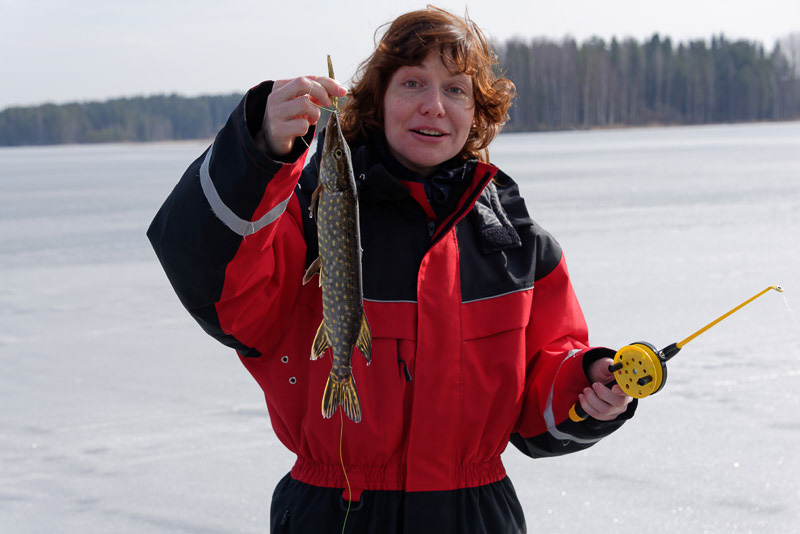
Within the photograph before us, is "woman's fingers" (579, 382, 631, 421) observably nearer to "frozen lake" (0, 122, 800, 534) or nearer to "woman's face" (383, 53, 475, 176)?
"woman's face" (383, 53, 475, 176)

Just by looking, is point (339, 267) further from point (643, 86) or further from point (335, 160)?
point (643, 86)

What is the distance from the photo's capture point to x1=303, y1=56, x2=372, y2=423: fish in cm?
161

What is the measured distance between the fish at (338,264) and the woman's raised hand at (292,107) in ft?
0.12

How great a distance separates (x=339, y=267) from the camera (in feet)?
5.51

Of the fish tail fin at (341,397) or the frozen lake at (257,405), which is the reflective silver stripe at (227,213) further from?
the frozen lake at (257,405)

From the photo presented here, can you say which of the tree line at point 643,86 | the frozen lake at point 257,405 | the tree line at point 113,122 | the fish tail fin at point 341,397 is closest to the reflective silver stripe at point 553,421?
the fish tail fin at point 341,397

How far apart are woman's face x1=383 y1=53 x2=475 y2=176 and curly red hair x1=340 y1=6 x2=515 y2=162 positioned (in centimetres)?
3

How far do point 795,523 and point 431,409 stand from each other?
7.33 ft

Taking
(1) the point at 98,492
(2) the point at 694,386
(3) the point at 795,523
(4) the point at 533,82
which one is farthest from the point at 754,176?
(4) the point at 533,82

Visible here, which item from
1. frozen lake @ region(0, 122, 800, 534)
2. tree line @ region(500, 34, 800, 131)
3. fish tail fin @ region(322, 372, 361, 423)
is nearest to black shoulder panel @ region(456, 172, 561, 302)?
fish tail fin @ region(322, 372, 361, 423)

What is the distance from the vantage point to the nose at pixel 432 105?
210 cm

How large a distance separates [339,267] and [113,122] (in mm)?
94090

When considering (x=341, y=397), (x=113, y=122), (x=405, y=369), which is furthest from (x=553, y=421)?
(x=113, y=122)

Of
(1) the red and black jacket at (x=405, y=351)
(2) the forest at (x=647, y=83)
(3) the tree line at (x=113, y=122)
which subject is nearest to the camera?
(1) the red and black jacket at (x=405, y=351)
